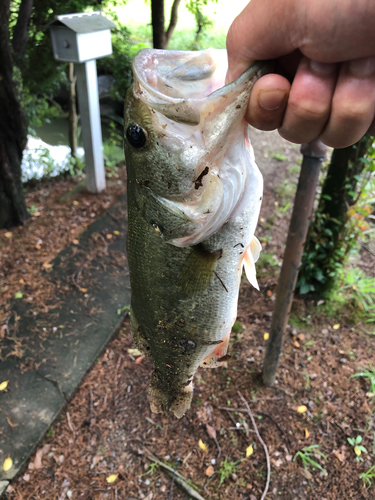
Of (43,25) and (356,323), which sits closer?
(356,323)

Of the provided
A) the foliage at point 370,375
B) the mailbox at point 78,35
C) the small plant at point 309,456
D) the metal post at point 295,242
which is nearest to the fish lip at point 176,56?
the metal post at point 295,242

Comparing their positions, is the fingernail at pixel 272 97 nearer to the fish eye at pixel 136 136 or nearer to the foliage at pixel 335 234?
the fish eye at pixel 136 136

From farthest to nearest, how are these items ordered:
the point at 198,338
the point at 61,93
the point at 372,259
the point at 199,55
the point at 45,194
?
the point at 61,93 < the point at 45,194 < the point at 372,259 < the point at 198,338 < the point at 199,55

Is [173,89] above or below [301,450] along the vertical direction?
above

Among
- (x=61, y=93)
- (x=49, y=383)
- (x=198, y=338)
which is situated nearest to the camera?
(x=198, y=338)

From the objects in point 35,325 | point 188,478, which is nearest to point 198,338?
point 188,478

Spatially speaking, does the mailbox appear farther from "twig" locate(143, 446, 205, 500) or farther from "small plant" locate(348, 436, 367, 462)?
"small plant" locate(348, 436, 367, 462)

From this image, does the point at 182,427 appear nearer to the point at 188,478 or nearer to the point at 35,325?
the point at 188,478
